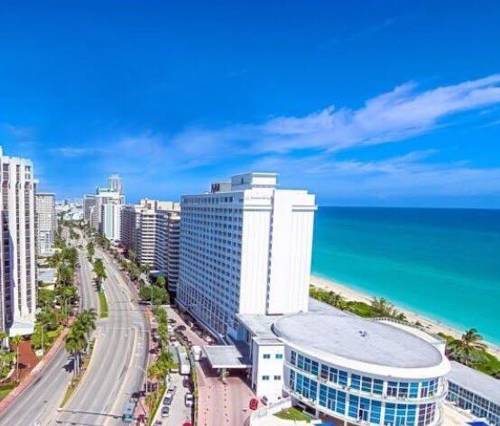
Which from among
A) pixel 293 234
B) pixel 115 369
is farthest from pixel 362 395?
pixel 115 369

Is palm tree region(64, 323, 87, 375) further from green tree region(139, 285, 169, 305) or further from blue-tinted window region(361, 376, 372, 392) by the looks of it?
green tree region(139, 285, 169, 305)

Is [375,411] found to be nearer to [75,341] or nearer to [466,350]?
[466,350]

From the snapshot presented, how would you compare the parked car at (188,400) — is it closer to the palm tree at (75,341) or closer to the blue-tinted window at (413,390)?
the palm tree at (75,341)

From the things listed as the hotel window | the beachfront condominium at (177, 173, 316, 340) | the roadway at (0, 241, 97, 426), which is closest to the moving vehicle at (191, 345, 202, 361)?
the beachfront condominium at (177, 173, 316, 340)

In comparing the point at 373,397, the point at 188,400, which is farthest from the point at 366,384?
the point at 188,400

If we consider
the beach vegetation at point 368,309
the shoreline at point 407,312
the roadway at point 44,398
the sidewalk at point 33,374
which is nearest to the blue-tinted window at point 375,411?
the roadway at point 44,398

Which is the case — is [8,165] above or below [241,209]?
above

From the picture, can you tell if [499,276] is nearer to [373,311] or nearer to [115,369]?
[373,311]
